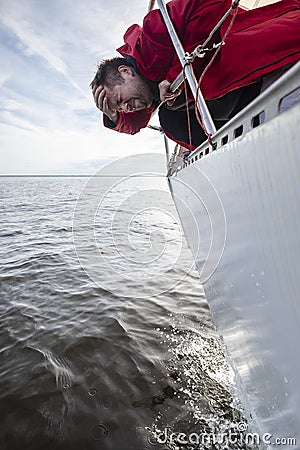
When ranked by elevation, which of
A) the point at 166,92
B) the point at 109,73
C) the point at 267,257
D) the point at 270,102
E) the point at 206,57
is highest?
the point at 109,73

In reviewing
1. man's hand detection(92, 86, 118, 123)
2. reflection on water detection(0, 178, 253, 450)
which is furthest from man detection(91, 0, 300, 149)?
reflection on water detection(0, 178, 253, 450)

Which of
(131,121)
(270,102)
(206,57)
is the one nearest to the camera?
(270,102)

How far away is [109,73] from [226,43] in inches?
31.8

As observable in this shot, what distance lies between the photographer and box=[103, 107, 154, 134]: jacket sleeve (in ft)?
7.34

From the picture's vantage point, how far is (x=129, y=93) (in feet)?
5.95

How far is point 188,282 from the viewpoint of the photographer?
377 cm

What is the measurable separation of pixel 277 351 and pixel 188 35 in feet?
5.72

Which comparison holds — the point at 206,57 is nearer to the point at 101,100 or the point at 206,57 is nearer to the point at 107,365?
the point at 101,100

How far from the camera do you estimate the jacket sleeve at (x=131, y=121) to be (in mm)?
2238

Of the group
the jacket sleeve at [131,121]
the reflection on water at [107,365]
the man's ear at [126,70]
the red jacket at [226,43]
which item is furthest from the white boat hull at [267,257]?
the jacket sleeve at [131,121]

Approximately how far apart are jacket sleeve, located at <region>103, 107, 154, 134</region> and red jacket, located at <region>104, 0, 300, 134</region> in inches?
21.6

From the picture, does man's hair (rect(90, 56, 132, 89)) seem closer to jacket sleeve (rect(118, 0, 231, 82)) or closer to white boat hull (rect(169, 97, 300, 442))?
jacket sleeve (rect(118, 0, 231, 82))

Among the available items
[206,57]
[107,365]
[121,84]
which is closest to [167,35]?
[206,57]

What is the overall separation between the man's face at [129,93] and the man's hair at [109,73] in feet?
0.09
